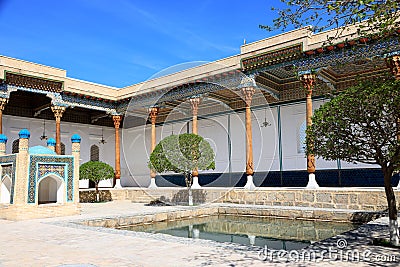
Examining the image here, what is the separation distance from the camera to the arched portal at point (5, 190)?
33.7ft

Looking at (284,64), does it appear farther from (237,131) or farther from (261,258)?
(261,258)

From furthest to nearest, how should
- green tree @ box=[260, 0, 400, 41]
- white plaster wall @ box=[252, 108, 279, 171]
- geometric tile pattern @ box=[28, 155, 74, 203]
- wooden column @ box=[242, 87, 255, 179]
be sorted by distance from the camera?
white plaster wall @ box=[252, 108, 279, 171] < wooden column @ box=[242, 87, 255, 179] < geometric tile pattern @ box=[28, 155, 74, 203] < green tree @ box=[260, 0, 400, 41]

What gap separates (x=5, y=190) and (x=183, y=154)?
5376 mm

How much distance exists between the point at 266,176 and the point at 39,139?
11.2 m

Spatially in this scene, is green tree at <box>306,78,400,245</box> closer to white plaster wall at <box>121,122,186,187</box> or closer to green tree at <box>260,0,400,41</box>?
green tree at <box>260,0,400,41</box>

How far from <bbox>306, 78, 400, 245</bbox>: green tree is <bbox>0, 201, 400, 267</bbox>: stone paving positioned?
3.01 ft

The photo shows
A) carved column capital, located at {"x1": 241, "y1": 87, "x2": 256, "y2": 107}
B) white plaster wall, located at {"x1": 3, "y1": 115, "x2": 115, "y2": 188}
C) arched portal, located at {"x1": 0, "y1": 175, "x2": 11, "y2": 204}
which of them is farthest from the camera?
white plaster wall, located at {"x1": 3, "y1": 115, "x2": 115, "y2": 188}

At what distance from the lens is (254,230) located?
8.53 metres

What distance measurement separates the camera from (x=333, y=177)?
14688 mm

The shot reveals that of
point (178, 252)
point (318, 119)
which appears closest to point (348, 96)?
point (318, 119)

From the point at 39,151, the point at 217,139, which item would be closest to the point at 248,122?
the point at 217,139

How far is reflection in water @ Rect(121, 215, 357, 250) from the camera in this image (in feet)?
23.6

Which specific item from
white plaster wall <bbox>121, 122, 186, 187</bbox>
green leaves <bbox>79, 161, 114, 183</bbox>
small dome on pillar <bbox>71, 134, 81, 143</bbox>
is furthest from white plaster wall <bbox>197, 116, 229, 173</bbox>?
small dome on pillar <bbox>71, 134, 81, 143</bbox>

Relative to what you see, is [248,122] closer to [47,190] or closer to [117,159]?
[47,190]
